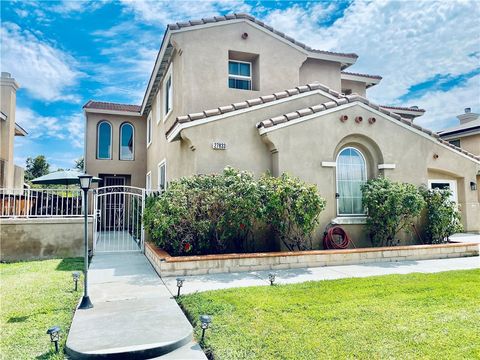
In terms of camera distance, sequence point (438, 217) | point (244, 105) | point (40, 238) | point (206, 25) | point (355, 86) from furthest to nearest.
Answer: point (355, 86) < point (206, 25) < point (438, 217) < point (244, 105) < point (40, 238)

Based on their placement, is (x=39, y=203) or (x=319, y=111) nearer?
(x=319, y=111)

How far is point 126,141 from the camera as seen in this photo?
24.8m

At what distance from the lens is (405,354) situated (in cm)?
486

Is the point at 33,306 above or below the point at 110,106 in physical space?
below

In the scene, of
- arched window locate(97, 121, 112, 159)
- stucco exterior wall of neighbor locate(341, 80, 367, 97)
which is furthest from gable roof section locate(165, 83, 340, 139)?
A: arched window locate(97, 121, 112, 159)

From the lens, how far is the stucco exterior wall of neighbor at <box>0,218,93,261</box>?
13.3 meters

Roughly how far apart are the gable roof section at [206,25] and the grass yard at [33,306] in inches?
418

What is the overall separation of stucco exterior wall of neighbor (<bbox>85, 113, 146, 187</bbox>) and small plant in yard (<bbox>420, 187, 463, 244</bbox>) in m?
18.1

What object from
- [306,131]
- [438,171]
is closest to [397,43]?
[438,171]

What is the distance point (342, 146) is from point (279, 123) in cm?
315

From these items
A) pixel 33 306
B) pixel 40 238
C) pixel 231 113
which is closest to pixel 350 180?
pixel 231 113

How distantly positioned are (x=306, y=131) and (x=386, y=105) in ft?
48.1

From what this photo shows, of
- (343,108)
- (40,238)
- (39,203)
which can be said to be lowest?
(40,238)

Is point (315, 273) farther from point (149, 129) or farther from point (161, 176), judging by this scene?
point (149, 129)
